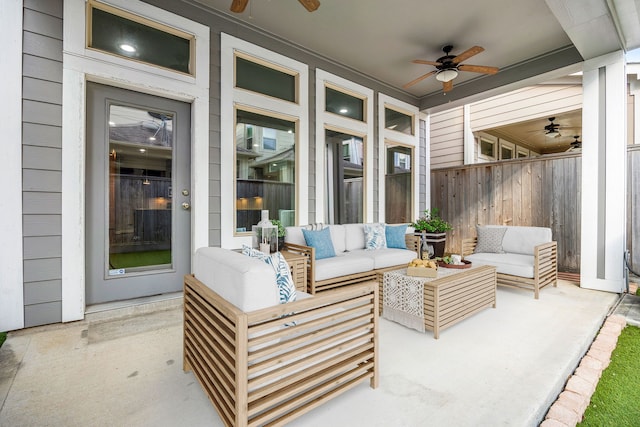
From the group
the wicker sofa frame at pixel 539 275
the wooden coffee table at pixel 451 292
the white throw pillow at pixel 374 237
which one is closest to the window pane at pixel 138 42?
the white throw pillow at pixel 374 237

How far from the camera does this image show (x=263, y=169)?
159 inches

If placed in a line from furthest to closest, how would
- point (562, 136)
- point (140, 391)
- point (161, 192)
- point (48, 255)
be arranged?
point (562, 136)
point (161, 192)
point (48, 255)
point (140, 391)

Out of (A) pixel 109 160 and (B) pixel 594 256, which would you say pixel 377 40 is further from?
(B) pixel 594 256

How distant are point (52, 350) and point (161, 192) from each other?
5.70 feet

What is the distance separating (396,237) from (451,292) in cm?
192

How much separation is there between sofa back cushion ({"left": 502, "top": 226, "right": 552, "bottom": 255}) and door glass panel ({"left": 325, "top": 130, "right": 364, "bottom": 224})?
2.28 metres

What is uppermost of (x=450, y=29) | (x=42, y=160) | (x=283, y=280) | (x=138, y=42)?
(x=450, y=29)

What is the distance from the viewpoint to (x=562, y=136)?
846cm

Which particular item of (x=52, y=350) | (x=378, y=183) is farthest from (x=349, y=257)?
(x=52, y=350)

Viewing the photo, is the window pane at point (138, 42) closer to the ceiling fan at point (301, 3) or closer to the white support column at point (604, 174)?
the ceiling fan at point (301, 3)

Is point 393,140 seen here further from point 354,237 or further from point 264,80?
point 264,80

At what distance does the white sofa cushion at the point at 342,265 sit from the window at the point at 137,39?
275 cm

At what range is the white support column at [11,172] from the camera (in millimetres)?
2479

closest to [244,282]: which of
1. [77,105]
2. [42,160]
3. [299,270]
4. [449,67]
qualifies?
[299,270]
